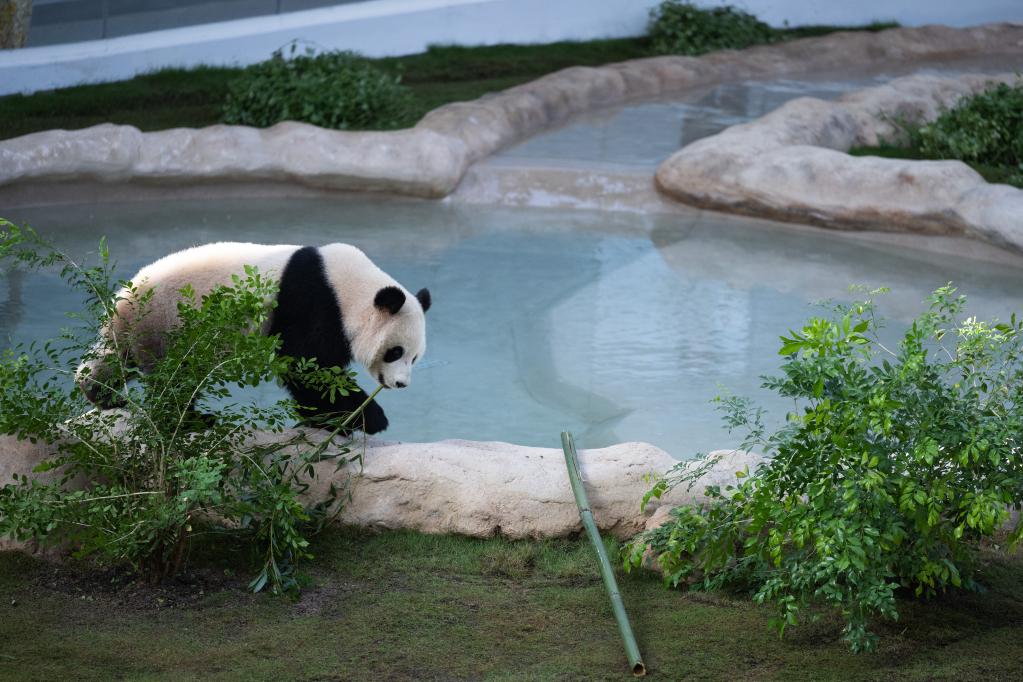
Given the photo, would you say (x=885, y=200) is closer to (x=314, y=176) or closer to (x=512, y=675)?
(x=314, y=176)

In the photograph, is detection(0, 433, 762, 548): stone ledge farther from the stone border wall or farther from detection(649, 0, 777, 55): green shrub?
detection(649, 0, 777, 55): green shrub

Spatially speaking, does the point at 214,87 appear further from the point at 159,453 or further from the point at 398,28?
the point at 159,453

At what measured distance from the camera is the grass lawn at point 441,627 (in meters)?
3.17

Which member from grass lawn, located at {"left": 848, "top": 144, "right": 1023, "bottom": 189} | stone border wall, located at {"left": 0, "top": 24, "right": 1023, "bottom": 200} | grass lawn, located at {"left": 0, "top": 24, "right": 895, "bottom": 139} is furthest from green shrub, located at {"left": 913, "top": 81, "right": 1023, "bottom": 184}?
grass lawn, located at {"left": 0, "top": 24, "right": 895, "bottom": 139}

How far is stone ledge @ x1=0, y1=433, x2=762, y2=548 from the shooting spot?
395 centimetres

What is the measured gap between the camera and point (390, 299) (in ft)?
12.8

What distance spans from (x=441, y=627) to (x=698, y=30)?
1168 centimetres

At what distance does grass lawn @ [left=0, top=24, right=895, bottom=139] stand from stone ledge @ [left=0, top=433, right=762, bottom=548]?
6.06 meters

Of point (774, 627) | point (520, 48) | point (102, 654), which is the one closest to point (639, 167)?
point (520, 48)

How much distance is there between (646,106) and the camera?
11.6 meters

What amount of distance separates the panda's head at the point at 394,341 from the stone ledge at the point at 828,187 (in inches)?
188

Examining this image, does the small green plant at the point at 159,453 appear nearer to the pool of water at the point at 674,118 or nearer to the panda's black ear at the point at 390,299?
the panda's black ear at the point at 390,299

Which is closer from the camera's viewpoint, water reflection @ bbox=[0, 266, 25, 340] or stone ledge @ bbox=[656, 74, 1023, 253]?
water reflection @ bbox=[0, 266, 25, 340]

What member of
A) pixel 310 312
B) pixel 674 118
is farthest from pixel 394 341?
pixel 674 118
